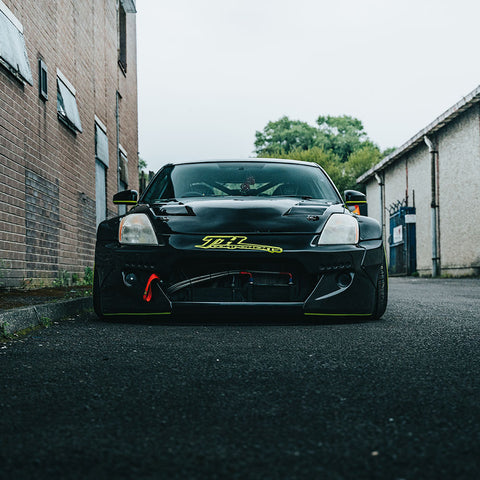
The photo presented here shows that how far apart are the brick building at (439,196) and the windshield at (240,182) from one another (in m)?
12.6

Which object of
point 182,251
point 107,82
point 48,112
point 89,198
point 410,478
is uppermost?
point 107,82

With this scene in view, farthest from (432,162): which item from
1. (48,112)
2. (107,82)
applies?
(48,112)

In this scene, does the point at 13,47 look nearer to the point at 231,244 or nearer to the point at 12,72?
the point at 12,72

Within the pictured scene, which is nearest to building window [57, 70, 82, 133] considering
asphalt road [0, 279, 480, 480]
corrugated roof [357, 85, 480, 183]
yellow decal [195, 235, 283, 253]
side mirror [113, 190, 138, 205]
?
side mirror [113, 190, 138, 205]

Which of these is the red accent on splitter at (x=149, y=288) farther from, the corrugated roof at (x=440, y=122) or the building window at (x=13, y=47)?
the corrugated roof at (x=440, y=122)

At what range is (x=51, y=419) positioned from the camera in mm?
2209

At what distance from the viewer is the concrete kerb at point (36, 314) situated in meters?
4.25

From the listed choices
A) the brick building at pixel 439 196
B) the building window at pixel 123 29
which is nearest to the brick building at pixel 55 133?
the building window at pixel 123 29

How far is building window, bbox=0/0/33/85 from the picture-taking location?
7.52 m

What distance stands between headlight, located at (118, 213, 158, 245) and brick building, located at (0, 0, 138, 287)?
296cm

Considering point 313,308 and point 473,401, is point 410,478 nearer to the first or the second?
point 473,401

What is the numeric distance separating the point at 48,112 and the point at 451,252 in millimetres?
14065

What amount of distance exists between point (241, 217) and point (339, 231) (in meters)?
0.70

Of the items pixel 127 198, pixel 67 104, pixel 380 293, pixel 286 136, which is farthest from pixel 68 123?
pixel 286 136
